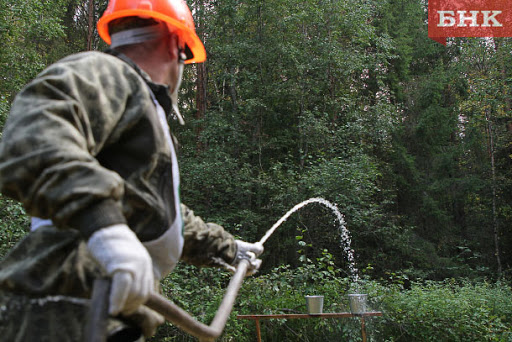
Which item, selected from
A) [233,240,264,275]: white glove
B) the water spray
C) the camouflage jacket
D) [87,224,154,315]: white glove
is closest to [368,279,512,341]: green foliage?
[233,240,264,275]: white glove

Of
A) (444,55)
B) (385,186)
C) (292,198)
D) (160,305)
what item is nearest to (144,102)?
(160,305)

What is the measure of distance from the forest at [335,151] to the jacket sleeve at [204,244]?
4330 mm

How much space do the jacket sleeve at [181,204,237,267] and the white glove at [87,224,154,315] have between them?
80cm

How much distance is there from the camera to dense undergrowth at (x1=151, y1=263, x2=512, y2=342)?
5844 mm

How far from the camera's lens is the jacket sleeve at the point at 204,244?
185 centimetres

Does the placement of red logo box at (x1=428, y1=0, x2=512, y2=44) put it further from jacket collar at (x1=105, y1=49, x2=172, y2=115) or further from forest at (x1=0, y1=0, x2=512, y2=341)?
jacket collar at (x1=105, y1=49, x2=172, y2=115)

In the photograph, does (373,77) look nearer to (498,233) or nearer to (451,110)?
(451,110)

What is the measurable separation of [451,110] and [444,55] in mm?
3460

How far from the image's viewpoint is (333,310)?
601 cm

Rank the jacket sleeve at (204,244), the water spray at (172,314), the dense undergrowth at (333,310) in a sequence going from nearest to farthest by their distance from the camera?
1. the water spray at (172,314)
2. the jacket sleeve at (204,244)
3. the dense undergrowth at (333,310)

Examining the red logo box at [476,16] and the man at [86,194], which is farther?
the red logo box at [476,16]

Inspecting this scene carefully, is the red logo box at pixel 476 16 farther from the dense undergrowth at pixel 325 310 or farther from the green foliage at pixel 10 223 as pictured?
the green foliage at pixel 10 223

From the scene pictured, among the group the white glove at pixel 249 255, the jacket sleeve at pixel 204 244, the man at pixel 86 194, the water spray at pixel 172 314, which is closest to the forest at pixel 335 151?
the white glove at pixel 249 255

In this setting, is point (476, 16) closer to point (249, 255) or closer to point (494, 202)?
point (494, 202)
